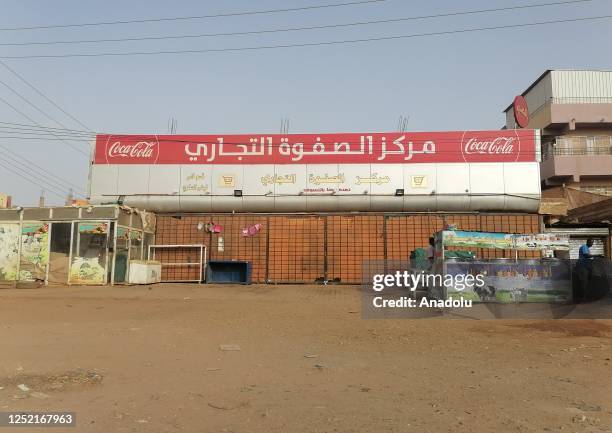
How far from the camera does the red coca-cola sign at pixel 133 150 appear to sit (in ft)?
70.5

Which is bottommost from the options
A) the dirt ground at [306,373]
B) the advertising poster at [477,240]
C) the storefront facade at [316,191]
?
the dirt ground at [306,373]

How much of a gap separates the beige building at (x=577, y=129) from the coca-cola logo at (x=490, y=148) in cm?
1365

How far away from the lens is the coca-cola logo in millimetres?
20469

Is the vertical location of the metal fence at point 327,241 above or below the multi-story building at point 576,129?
below

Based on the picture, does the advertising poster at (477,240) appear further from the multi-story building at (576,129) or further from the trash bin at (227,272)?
the multi-story building at (576,129)

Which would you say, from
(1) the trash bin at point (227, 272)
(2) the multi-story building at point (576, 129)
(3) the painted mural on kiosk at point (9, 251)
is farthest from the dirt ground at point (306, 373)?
(2) the multi-story building at point (576, 129)

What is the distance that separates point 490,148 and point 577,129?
17.5 m

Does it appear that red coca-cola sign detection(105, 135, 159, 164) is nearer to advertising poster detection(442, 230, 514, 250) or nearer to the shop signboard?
the shop signboard

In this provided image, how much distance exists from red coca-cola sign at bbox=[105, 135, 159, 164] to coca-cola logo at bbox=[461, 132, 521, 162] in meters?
13.7

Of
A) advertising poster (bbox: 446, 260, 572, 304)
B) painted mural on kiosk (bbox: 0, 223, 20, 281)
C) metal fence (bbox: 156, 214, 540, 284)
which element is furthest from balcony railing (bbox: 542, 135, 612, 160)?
painted mural on kiosk (bbox: 0, 223, 20, 281)

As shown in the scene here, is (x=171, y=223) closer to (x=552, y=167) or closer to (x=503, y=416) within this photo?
(x=503, y=416)

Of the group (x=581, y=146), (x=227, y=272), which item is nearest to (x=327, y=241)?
(x=227, y=272)

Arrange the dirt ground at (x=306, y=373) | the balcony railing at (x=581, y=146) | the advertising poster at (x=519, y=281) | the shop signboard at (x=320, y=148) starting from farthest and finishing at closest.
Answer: the balcony railing at (x=581, y=146) < the shop signboard at (x=320, y=148) < the advertising poster at (x=519, y=281) < the dirt ground at (x=306, y=373)

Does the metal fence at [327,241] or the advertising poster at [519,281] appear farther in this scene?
the metal fence at [327,241]
